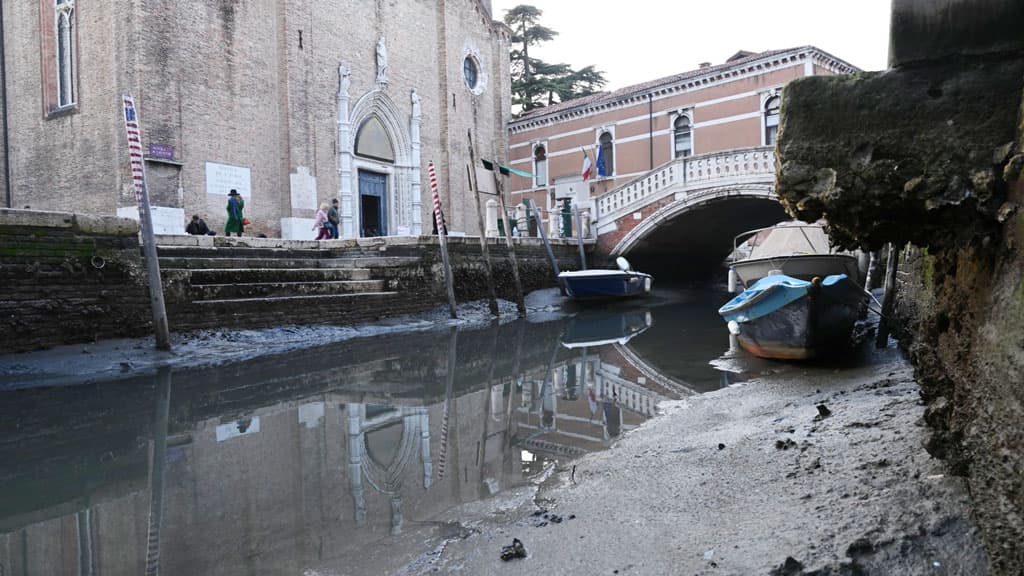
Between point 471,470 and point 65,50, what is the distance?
15.6 m

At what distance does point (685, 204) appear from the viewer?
1714 cm

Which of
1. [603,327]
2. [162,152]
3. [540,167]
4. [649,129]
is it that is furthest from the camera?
[540,167]

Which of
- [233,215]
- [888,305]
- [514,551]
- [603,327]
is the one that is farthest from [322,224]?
[514,551]

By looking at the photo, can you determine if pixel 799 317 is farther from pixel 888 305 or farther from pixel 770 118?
pixel 770 118

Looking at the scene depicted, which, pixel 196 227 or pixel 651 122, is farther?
pixel 651 122

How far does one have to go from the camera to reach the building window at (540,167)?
83.7 ft

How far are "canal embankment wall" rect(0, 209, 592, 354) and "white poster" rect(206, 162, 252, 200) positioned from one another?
378 centimetres

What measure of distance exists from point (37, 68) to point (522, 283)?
465 inches

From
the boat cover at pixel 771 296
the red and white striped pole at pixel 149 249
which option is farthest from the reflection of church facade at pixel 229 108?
the boat cover at pixel 771 296

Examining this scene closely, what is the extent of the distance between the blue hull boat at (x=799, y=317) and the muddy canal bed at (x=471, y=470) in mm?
272

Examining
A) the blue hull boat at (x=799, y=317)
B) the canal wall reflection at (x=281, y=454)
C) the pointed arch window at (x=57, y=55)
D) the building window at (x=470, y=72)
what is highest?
the building window at (x=470, y=72)

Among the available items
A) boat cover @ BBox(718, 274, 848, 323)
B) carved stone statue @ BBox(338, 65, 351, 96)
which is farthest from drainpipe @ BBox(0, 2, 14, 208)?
boat cover @ BBox(718, 274, 848, 323)

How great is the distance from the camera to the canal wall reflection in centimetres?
266

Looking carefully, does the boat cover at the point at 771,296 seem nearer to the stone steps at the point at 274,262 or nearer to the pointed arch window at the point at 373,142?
the stone steps at the point at 274,262
